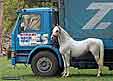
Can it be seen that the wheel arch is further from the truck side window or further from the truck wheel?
the truck side window

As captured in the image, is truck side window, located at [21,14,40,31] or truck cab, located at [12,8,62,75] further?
truck side window, located at [21,14,40,31]

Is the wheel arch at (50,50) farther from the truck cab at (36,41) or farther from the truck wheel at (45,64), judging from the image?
the truck wheel at (45,64)

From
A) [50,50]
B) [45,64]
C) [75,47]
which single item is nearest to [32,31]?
[50,50]

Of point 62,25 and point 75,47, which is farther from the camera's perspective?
point 62,25

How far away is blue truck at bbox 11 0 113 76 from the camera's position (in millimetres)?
17562

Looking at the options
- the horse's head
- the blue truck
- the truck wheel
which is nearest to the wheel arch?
the blue truck

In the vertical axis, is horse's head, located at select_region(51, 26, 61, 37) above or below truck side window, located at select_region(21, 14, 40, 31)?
below

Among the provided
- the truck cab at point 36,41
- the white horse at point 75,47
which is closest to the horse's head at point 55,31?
the white horse at point 75,47

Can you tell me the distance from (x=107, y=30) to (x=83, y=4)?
48.7 inches

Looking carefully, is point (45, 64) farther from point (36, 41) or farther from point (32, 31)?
point (32, 31)

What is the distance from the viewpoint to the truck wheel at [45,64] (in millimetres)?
17688

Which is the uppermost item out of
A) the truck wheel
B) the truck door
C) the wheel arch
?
the truck door

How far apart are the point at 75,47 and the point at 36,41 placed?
1.40m

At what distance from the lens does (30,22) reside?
1802cm
